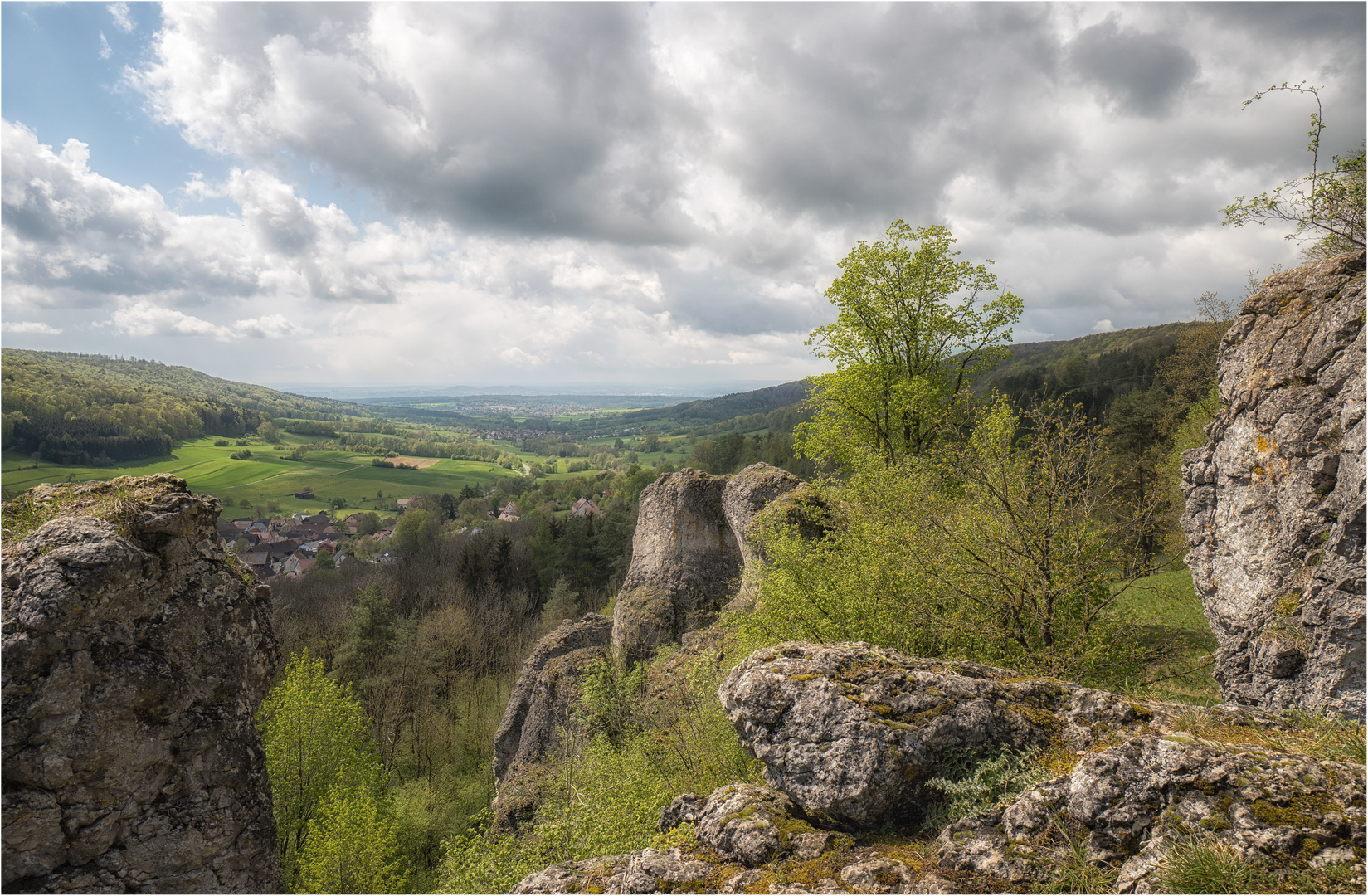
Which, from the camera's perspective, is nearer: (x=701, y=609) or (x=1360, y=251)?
(x=1360, y=251)

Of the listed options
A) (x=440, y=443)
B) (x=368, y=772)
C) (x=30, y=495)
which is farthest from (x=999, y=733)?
(x=440, y=443)

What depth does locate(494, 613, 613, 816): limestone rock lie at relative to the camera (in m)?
20.0

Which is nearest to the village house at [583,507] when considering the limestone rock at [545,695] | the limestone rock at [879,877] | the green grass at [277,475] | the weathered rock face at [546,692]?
the green grass at [277,475]

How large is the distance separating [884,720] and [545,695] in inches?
697

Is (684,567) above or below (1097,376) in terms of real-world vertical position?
below

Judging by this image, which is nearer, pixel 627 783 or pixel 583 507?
pixel 627 783

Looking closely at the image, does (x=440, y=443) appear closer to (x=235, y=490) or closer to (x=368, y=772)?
(x=235, y=490)

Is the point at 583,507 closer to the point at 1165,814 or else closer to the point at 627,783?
the point at 627,783

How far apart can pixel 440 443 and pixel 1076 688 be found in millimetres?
184221

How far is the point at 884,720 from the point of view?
606 cm

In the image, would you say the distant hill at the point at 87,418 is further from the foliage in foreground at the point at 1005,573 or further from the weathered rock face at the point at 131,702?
the foliage in foreground at the point at 1005,573

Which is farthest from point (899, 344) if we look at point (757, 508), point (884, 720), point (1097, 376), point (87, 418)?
point (87, 418)

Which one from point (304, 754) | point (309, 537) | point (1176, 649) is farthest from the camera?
point (309, 537)

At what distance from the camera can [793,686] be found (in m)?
6.57
